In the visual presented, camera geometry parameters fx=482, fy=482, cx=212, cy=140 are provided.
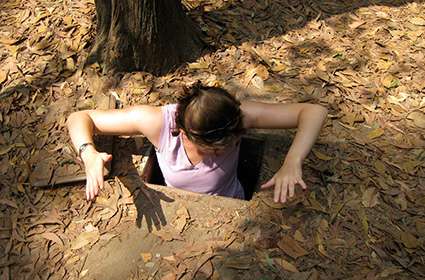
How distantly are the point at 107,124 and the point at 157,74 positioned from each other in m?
0.85

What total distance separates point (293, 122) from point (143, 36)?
4.13ft

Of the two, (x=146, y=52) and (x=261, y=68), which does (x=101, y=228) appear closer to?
(x=146, y=52)

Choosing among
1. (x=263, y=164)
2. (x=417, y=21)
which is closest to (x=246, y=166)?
(x=263, y=164)

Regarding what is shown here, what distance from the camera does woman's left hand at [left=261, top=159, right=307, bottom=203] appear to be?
7.86 ft

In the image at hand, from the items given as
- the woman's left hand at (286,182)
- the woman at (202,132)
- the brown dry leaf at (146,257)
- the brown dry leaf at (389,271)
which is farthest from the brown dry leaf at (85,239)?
the brown dry leaf at (389,271)

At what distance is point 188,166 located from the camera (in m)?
3.04

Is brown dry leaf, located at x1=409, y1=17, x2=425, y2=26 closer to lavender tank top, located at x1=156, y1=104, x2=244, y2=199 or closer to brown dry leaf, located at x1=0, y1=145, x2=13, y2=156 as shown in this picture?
lavender tank top, located at x1=156, y1=104, x2=244, y2=199

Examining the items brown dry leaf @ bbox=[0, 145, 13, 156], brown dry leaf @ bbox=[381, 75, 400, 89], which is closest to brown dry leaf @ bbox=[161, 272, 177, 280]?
brown dry leaf @ bbox=[0, 145, 13, 156]

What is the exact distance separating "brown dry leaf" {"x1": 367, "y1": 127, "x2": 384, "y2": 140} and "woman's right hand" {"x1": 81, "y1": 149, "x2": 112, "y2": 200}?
175 cm

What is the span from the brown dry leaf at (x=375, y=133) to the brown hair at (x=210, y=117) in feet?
3.58

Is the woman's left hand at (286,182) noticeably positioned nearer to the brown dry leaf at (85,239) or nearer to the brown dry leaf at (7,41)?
the brown dry leaf at (85,239)

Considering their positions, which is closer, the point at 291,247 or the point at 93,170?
the point at 93,170

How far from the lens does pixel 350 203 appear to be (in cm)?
289

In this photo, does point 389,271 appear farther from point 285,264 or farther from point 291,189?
point 291,189
